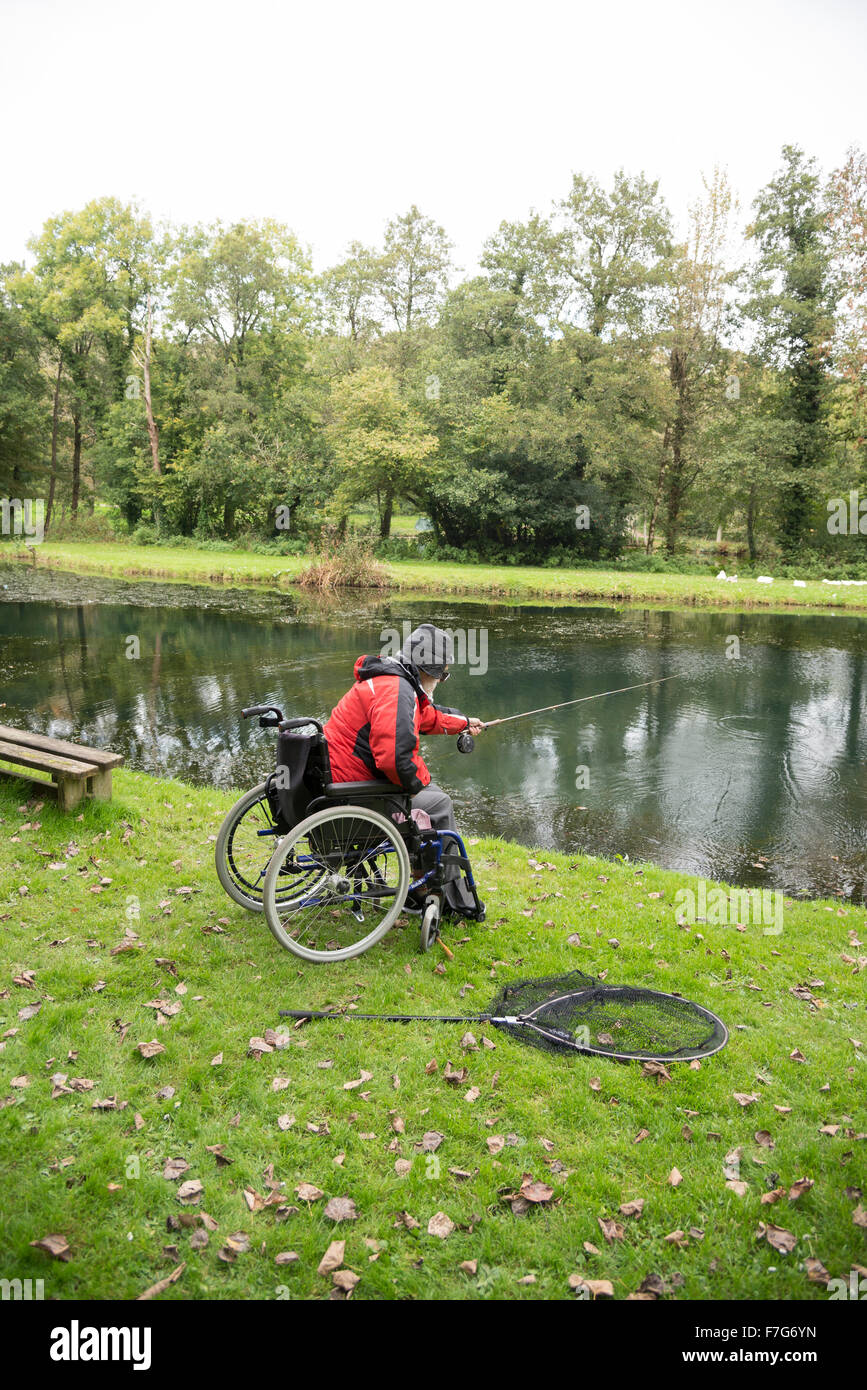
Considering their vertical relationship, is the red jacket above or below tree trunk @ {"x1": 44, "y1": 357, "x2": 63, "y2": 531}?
below

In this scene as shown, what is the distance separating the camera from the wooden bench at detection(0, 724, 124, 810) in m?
5.99

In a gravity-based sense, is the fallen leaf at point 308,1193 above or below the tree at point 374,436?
below

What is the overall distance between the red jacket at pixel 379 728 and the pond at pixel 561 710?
372cm

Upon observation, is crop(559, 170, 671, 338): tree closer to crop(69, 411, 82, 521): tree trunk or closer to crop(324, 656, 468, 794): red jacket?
crop(69, 411, 82, 521): tree trunk

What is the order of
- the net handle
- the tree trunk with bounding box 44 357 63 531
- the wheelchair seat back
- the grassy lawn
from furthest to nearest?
the tree trunk with bounding box 44 357 63 531
the grassy lawn
the wheelchair seat back
the net handle

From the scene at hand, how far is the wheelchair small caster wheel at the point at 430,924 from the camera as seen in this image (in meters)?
4.67

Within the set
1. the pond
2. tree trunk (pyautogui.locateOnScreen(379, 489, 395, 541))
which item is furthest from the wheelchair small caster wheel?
tree trunk (pyautogui.locateOnScreen(379, 489, 395, 541))

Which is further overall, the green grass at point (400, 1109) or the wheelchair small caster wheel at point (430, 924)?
the wheelchair small caster wheel at point (430, 924)

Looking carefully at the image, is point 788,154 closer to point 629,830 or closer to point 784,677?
point 784,677

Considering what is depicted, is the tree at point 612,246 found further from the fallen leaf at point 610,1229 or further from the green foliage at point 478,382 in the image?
the fallen leaf at point 610,1229

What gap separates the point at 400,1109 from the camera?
341cm

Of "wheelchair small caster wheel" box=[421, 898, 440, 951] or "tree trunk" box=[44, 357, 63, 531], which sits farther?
"tree trunk" box=[44, 357, 63, 531]

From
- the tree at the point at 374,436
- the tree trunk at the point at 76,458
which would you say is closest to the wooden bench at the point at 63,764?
the tree at the point at 374,436

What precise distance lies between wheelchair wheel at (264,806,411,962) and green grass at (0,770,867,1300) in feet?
0.67
